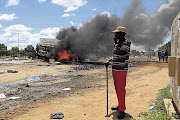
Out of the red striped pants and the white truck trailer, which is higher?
the white truck trailer

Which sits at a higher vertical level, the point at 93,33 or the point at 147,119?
the point at 93,33

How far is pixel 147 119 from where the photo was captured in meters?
3.14

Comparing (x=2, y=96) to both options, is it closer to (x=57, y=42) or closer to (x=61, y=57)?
(x=61, y=57)

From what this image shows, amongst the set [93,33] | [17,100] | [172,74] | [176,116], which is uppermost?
[93,33]

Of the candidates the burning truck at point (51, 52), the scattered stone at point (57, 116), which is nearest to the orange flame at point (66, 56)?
the burning truck at point (51, 52)

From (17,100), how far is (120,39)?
4.15 metres

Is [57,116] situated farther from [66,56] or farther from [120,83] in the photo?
[66,56]

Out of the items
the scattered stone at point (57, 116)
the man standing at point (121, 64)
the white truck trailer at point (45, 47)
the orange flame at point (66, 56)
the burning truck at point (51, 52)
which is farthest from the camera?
the white truck trailer at point (45, 47)

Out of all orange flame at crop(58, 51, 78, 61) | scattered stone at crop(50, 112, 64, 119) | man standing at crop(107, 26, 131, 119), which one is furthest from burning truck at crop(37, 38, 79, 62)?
man standing at crop(107, 26, 131, 119)

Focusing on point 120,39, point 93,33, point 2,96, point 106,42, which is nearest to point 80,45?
point 93,33

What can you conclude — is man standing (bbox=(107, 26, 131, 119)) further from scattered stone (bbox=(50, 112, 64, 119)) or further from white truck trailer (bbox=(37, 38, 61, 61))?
white truck trailer (bbox=(37, 38, 61, 61))

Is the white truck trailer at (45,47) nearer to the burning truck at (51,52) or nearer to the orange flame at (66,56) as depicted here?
the burning truck at (51,52)

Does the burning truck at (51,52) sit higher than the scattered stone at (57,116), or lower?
higher

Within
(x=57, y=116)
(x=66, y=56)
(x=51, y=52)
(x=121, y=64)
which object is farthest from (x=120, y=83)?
(x=51, y=52)
